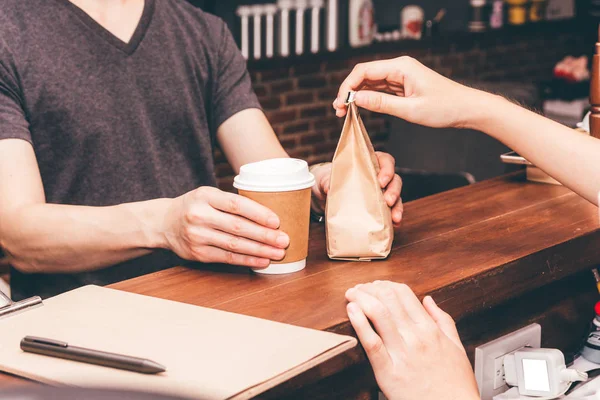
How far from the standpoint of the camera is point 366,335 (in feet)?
3.38

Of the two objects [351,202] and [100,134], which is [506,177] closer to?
[351,202]

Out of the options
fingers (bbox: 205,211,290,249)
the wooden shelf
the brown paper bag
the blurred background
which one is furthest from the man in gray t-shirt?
the wooden shelf

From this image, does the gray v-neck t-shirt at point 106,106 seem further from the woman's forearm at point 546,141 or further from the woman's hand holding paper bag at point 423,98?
the woman's forearm at point 546,141

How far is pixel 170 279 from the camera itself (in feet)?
4.03

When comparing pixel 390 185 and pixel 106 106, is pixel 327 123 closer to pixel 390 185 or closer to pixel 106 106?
pixel 106 106

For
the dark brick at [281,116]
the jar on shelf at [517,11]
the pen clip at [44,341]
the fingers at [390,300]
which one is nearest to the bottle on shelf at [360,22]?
the dark brick at [281,116]

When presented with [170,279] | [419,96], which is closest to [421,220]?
[419,96]

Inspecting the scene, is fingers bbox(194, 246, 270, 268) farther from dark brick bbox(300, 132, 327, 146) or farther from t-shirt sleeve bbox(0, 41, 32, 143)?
dark brick bbox(300, 132, 327, 146)

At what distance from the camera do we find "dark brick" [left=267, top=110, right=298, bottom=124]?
4.28 m

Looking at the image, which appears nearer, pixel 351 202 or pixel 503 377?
pixel 351 202

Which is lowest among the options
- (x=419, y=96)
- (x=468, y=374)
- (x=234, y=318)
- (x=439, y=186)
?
(x=439, y=186)

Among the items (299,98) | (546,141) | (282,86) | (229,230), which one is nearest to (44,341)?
(229,230)

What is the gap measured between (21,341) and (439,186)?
2.32 metres

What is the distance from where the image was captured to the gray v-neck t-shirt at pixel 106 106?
1669mm
